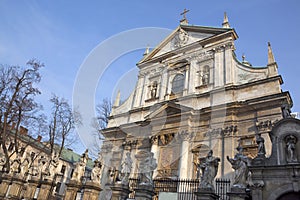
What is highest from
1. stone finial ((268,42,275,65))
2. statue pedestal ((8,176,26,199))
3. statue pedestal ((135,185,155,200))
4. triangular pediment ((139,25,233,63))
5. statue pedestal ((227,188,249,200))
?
triangular pediment ((139,25,233,63))

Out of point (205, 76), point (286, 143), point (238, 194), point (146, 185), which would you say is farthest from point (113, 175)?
point (286, 143)

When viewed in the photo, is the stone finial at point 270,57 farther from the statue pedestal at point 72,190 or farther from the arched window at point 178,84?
the statue pedestal at point 72,190

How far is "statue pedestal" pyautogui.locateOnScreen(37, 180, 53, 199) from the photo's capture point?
13.6 m

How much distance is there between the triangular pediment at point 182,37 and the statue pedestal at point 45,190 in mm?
14774

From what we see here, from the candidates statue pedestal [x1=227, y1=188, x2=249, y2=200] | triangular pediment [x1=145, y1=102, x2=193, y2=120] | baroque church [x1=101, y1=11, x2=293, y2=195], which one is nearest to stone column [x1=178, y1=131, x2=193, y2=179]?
baroque church [x1=101, y1=11, x2=293, y2=195]

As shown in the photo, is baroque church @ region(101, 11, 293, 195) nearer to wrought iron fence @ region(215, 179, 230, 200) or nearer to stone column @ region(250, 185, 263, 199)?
wrought iron fence @ region(215, 179, 230, 200)

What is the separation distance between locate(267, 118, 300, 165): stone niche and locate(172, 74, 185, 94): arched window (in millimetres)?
10874

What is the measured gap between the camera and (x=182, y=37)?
22.4 m

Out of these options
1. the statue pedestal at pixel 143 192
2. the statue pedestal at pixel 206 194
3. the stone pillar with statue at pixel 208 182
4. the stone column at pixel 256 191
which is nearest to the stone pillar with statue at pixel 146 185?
the statue pedestal at pixel 143 192

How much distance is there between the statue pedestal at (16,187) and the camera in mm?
15134

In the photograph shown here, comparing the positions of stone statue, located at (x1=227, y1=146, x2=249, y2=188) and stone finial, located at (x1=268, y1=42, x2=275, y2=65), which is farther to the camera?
stone finial, located at (x1=268, y1=42, x2=275, y2=65)

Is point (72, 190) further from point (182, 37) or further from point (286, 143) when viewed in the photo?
point (182, 37)

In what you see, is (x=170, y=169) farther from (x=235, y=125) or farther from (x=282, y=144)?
(x=282, y=144)

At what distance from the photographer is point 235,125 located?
15117 millimetres
